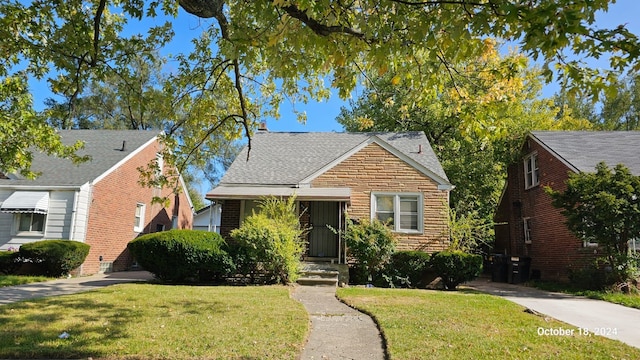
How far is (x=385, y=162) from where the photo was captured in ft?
51.0

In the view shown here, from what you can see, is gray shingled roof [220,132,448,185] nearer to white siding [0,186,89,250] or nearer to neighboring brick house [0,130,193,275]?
neighboring brick house [0,130,193,275]

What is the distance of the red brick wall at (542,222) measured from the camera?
14.7 metres

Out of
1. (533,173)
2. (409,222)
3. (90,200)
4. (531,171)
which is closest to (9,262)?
(90,200)

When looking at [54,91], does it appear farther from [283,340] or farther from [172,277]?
[283,340]

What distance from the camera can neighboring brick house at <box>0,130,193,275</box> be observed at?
1539 cm

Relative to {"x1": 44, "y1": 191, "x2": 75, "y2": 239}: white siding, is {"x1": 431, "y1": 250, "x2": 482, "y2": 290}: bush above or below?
below

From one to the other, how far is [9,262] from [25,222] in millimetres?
2545

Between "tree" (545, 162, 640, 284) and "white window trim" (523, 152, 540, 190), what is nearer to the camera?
"tree" (545, 162, 640, 284)

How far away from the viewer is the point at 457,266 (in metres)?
12.4

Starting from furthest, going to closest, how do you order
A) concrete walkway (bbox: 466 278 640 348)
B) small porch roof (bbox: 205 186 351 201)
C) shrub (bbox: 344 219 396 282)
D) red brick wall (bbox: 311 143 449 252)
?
red brick wall (bbox: 311 143 449 252) → small porch roof (bbox: 205 186 351 201) → shrub (bbox: 344 219 396 282) → concrete walkway (bbox: 466 278 640 348)

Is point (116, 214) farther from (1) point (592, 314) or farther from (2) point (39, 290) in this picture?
(1) point (592, 314)

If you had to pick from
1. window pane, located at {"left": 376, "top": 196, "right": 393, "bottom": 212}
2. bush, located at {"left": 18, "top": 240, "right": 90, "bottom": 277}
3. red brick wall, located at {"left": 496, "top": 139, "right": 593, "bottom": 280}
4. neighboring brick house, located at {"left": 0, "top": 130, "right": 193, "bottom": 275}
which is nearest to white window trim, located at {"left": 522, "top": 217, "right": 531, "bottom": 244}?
red brick wall, located at {"left": 496, "top": 139, "right": 593, "bottom": 280}

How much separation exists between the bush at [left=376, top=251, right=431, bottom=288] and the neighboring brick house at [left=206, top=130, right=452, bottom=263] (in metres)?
1.84

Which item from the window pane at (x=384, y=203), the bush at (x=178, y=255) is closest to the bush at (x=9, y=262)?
the bush at (x=178, y=255)
